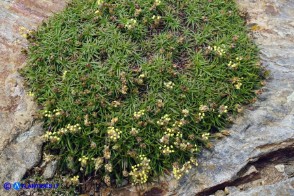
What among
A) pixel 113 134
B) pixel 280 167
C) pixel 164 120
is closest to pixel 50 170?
pixel 113 134

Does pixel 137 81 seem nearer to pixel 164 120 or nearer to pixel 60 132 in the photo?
pixel 164 120

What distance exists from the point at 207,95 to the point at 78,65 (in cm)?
218

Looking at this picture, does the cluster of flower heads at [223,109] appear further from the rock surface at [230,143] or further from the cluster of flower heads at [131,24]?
the cluster of flower heads at [131,24]

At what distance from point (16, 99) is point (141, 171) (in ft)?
7.74

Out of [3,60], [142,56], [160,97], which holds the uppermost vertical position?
[3,60]

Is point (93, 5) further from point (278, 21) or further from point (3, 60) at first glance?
point (278, 21)

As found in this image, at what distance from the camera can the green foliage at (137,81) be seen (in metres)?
5.46

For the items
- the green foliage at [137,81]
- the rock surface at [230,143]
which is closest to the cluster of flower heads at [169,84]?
the green foliage at [137,81]

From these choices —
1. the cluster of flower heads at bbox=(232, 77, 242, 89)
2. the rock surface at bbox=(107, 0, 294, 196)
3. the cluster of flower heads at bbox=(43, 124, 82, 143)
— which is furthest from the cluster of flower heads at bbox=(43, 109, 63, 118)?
the cluster of flower heads at bbox=(232, 77, 242, 89)

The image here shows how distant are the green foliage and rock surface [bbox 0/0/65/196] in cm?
23

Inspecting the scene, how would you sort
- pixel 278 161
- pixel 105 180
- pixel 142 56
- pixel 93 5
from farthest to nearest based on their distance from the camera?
pixel 93 5, pixel 142 56, pixel 278 161, pixel 105 180

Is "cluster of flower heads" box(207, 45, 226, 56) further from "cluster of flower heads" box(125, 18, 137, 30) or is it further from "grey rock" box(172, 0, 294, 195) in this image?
"cluster of flower heads" box(125, 18, 137, 30)

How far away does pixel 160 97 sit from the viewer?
5754 mm

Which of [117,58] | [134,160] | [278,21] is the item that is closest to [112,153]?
[134,160]
